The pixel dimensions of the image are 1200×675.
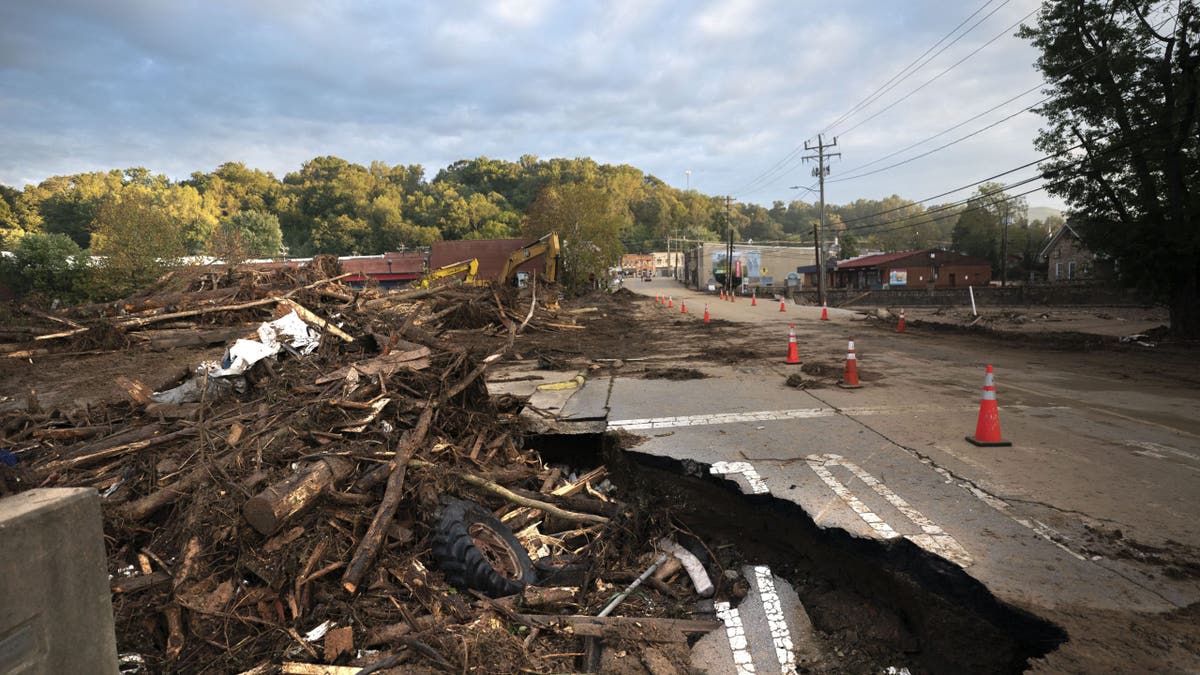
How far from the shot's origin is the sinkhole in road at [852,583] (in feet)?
9.77

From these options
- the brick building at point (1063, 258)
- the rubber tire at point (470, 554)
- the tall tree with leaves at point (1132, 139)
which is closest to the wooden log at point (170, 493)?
the rubber tire at point (470, 554)

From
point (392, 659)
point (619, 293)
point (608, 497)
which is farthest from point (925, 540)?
point (619, 293)

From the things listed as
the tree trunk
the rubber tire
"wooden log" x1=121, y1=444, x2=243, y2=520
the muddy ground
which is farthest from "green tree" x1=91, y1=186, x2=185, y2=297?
the tree trunk

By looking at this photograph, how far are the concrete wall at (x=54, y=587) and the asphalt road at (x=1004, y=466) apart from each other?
3.92 metres

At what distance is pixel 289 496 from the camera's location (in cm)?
398

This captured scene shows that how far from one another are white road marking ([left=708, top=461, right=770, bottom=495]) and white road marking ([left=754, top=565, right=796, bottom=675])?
0.61m

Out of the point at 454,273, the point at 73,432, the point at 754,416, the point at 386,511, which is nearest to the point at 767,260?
the point at 454,273

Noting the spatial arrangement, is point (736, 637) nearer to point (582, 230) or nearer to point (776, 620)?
point (776, 620)

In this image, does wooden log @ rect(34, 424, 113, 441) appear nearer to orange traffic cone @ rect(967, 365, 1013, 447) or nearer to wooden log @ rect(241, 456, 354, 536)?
wooden log @ rect(241, 456, 354, 536)

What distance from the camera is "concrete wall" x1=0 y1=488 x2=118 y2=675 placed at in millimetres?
1800

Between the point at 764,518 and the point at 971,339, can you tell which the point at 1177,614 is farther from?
the point at 971,339

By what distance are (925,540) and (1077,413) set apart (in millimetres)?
5011

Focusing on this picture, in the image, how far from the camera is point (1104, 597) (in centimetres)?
297

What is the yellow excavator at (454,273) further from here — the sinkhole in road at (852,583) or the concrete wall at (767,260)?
the concrete wall at (767,260)
